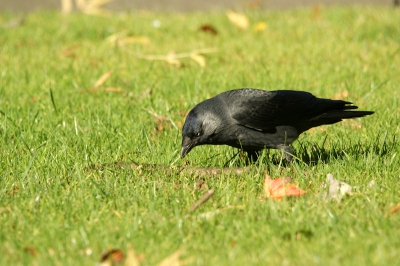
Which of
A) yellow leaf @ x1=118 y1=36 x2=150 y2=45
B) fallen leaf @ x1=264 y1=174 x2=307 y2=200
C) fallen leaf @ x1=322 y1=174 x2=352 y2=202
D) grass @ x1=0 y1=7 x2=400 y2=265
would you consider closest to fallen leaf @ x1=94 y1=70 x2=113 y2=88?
grass @ x1=0 y1=7 x2=400 y2=265

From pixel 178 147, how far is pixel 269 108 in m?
0.75

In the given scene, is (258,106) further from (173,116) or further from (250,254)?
(250,254)

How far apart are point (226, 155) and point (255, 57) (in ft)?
9.17

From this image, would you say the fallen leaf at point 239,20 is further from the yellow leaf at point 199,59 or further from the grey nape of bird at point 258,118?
the grey nape of bird at point 258,118

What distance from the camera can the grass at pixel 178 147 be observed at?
118 inches

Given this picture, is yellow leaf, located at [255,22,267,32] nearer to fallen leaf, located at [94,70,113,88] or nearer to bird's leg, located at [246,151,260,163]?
fallen leaf, located at [94,70,113,88]

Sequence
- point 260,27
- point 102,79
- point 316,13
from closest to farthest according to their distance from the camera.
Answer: point 102,79 → point 260,27 → point 316,13

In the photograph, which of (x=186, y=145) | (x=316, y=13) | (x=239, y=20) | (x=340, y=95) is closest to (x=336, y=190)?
(x=186, y=145)

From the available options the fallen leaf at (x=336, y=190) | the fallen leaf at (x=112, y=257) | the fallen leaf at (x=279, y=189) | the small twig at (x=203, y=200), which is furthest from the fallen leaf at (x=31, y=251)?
the fallen leaf at (x=336, y=190)

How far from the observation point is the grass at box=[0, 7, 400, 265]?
3.00 meters

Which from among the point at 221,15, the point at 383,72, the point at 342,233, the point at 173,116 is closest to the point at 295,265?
the point at 342,233

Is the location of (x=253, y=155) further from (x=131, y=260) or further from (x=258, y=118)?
(x=131, y=260)

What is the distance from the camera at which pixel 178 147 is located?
464cm

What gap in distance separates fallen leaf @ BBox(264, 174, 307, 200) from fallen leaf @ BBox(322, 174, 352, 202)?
5.7 inches
